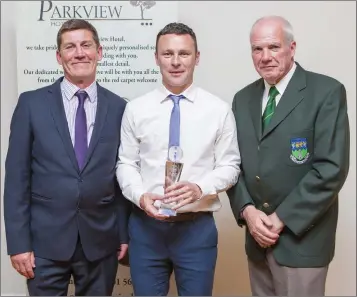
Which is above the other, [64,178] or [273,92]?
[273,92]

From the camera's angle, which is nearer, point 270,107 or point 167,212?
point 167,212

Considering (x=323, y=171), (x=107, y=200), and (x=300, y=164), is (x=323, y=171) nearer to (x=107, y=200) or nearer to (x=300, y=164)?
(x=300, y=164)

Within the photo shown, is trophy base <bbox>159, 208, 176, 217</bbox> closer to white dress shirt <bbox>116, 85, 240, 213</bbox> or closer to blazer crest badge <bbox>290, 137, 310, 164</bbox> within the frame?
white dress shirt <bbox>116, 85, 240, 213</bbox>

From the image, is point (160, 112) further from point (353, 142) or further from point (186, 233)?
point (353, 142)

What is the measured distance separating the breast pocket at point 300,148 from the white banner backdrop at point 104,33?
3.55 ft

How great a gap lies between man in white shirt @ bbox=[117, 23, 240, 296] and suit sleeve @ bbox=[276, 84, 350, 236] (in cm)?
29

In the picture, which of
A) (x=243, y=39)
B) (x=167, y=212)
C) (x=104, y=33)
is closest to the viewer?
(x=167, y=212)

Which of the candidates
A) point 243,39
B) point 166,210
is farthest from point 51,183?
point 243,39

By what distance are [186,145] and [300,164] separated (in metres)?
0.47

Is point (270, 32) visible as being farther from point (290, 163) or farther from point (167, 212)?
point (167, 212)

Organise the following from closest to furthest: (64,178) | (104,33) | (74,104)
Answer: (64,178) < (74,104) < (104,33)

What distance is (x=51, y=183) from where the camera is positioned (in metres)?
1.98

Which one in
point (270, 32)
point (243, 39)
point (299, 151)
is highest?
point (243, 39)

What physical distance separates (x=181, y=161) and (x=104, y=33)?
1164mm
